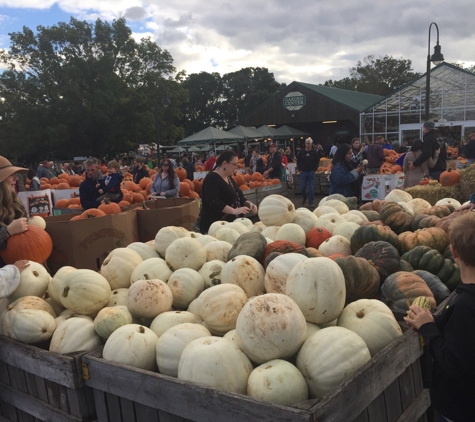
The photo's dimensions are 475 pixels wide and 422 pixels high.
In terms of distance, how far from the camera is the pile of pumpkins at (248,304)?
77.2 inches

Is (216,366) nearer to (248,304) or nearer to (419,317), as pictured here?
(248,304)

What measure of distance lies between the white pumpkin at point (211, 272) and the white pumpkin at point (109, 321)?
2.09 ft

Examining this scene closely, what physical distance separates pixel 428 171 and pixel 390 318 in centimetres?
753

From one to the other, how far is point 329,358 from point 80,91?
39.0 m

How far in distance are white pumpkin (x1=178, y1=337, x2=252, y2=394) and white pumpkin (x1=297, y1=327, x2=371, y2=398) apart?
275 mm

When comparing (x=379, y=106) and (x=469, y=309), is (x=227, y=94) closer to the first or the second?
(x=379, y=106)

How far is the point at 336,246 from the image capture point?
3.29 meters

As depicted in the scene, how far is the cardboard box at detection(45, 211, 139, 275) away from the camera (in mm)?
4562

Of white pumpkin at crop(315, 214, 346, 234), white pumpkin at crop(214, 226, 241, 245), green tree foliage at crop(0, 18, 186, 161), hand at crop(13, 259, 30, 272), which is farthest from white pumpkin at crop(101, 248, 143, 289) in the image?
green tree foliage at crop(0, 18, 186, 161)

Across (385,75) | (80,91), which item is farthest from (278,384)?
(385,75)

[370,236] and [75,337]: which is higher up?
[370,236]

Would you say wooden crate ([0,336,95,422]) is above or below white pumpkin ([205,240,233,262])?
below

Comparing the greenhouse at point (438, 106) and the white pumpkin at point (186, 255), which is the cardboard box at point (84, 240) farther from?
the greenhouse at point (438, 106)

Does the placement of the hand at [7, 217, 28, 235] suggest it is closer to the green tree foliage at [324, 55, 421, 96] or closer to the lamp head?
the lamp head
